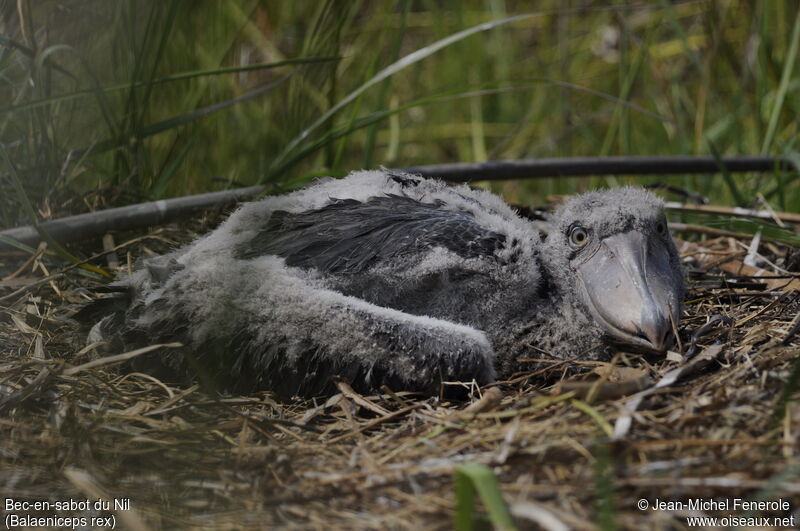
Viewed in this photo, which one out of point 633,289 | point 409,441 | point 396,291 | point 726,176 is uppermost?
point 726,176

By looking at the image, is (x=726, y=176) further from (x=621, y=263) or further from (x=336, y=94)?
(x=336, y=94)

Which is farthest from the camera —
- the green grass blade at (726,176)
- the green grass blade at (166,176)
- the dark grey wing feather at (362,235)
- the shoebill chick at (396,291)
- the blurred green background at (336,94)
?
the green grass blade at (726,176)

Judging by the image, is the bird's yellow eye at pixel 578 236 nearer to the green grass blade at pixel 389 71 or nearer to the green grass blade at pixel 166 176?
the green grass blade at pixel 389 71

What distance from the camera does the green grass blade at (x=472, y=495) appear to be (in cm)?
152

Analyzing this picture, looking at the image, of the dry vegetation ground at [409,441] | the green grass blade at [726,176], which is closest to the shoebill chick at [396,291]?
the dry vegetation ground at [409,441]

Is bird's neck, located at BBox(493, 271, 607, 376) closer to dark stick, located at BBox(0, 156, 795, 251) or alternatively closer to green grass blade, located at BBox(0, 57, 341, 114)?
dark stick, located at BBox(0, 156, 795, 251)

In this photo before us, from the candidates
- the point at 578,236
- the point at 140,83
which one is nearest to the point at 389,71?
the point at 140,83

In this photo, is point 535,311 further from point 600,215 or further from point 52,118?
point 52,118

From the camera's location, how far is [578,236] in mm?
2928

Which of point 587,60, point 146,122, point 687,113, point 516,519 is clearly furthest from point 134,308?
point 587,60

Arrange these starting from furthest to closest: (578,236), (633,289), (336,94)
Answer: (336,94), (578,236), (633,289)

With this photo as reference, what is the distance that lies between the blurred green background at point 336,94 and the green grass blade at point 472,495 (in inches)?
80.9

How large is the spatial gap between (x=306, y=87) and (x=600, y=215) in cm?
181

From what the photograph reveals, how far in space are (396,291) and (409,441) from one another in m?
0.65
